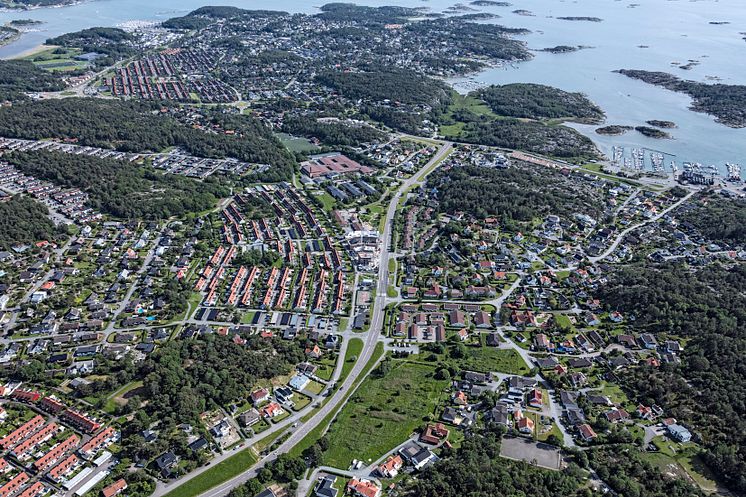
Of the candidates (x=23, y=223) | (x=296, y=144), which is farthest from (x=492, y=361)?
(x=296, y=144)

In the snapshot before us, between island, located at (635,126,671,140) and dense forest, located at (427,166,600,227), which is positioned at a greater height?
island, located at (635,126,671,140)

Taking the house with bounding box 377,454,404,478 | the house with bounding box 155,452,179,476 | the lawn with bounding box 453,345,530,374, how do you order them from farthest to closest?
the lawn with bounding box 453,345,530,374 → the house with bounding box 377,454,404,478 → the house with bounding box 155,452,179,476

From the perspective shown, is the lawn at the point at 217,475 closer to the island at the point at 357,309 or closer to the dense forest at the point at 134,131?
the island at the point at 357,309

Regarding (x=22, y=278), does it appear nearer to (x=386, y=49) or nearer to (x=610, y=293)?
(x=610, y=293)

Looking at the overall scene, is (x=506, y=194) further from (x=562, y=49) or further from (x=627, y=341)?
(x=562, y=49)

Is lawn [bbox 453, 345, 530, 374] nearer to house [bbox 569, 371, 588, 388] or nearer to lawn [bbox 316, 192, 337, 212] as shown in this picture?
house [bbox 569, 371, 588, 388]

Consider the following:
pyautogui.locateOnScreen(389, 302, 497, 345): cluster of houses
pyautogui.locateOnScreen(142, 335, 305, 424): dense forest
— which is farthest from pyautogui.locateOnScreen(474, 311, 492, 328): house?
pyautogui.locateOnScreen(142, 335, 305, 424): dense forest
